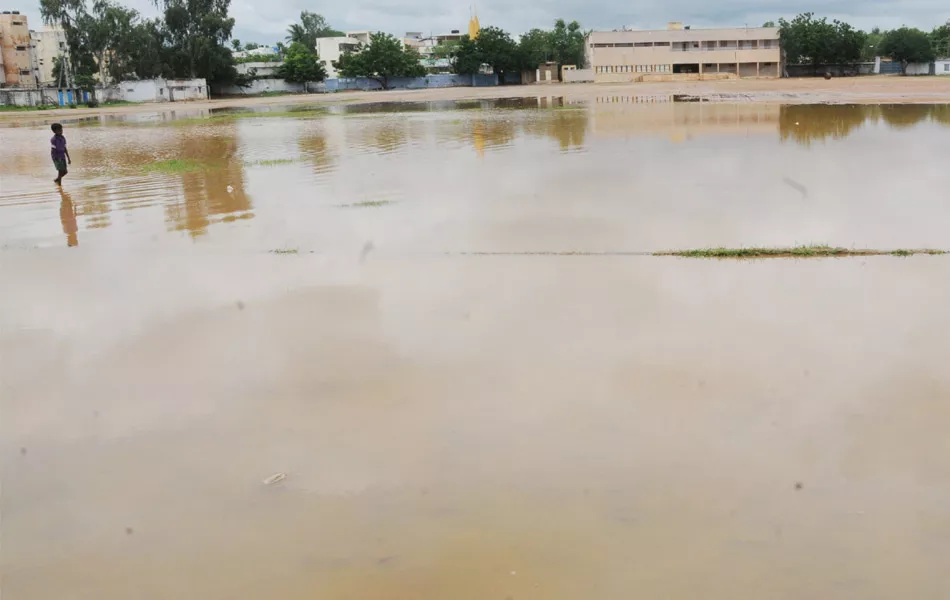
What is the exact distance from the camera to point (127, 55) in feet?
236

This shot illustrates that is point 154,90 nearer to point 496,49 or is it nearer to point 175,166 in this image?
point 496,49

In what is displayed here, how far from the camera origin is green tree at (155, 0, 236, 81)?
72688 millimetres

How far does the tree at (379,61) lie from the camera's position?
9012 cm

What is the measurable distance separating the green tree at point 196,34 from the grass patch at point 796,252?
2863 inches

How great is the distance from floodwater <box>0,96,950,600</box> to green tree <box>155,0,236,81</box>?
68.0m

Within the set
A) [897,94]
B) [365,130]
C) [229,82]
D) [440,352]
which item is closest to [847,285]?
[440,352]

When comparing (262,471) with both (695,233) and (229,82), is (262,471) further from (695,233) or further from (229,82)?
(229,82)

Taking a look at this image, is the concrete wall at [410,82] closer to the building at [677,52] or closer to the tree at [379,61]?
the tree at [379,61]

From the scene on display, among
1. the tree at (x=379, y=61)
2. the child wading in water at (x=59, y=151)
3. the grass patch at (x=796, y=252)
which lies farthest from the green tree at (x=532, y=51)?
the grass patch at (x=796, y=252)

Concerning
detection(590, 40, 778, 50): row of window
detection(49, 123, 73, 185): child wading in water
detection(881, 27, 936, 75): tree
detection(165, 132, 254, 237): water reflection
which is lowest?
detection(165, 132, 254, 237): water reflection

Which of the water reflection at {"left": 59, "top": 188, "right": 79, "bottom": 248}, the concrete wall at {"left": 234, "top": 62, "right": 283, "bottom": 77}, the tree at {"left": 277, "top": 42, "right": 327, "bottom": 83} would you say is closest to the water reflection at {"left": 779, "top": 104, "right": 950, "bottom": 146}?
the water reflection at {"left": 59, "top": 188, "right": 79, "bottom": 248}

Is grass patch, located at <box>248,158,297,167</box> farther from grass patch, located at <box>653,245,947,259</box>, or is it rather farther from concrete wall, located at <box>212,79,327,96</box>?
concrete wall, located at <box>212,79,327,96</box>

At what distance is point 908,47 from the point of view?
261ft

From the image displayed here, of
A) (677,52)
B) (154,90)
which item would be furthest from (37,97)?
(677,52)
